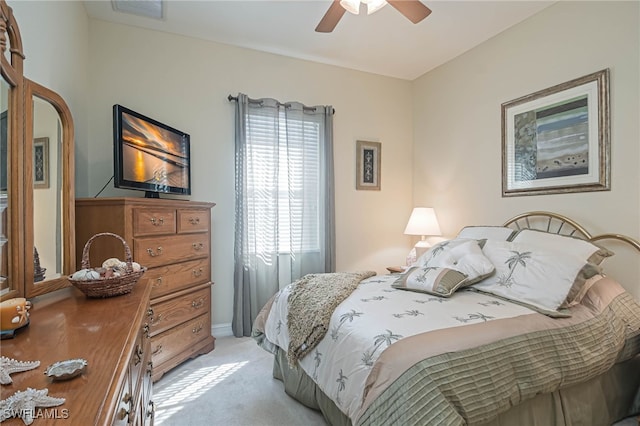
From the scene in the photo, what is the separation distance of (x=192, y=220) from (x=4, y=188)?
5.24 ft

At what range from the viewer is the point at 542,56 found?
2.68 m

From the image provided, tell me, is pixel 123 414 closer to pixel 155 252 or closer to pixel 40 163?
pixel 40 163

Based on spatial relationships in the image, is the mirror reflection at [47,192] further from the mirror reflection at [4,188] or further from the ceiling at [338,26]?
the ceiling at [338,26]

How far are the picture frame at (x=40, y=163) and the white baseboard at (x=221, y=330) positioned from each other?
7.43 ft

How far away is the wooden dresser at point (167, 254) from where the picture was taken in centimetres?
207

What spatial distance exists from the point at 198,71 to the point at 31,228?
2.48 meters

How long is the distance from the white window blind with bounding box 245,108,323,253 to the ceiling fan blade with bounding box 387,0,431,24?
1.57m

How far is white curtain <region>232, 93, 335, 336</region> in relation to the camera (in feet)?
10.6

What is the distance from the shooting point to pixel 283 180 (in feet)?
11.2

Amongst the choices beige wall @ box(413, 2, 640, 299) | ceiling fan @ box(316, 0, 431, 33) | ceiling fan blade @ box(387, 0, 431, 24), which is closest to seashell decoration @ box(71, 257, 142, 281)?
ceiling fan @ box(316, 0, 431, 33)

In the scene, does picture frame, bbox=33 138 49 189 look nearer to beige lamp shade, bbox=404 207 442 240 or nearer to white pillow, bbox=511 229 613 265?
white pillow, bbox=511 229 613 265

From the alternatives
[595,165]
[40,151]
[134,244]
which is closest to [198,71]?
[134,244]

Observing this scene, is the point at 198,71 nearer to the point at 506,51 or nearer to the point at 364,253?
the point at 364,253

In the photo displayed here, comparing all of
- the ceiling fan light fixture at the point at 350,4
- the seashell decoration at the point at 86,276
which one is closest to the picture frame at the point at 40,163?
the seashell decoration at the point at 86,276
